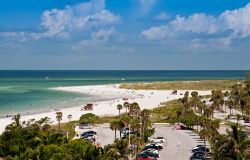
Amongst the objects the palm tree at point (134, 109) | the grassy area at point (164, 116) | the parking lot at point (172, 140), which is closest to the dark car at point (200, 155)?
the parking lot at point (172, 140)

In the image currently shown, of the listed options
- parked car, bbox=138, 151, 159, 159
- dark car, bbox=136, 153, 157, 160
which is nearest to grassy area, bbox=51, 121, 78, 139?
parked car, bbox=138, 151, 159, 159

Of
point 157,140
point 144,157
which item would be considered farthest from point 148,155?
point 157,140

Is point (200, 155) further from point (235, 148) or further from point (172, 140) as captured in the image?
point (235, 148)

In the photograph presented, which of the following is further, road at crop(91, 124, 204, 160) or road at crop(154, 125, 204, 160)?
road at crop(91, 124, 204, 160)

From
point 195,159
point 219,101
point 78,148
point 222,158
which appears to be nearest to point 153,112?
point 219,101

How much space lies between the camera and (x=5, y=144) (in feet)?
226

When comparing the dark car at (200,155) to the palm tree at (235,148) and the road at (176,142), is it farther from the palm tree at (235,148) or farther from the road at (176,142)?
the palm tree at (235,148)

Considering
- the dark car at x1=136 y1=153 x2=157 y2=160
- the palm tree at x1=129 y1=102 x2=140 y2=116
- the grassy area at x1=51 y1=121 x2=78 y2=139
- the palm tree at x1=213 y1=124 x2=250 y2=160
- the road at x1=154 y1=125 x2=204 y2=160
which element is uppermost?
the palm tree at x1=213 y1=124 x2=250 y2=160

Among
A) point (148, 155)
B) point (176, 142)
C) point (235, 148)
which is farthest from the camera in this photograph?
point (176, 142)

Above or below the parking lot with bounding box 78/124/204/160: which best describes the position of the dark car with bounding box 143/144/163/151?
above

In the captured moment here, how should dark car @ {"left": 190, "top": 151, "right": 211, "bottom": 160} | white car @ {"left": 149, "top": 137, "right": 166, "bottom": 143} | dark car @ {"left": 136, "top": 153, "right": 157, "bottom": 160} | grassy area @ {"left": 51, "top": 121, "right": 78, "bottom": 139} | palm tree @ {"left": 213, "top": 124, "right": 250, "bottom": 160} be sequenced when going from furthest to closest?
grassy area @ {"left": 51, "top": 121, "right": 78, "bottom": 139} < white car @ {"left": 149, "top": 137, "right": 166, "bottom": 143} < dark car @ {"left": 190, "top": 151, "right": 211, "bottom": 160} < dark car @ {"left": 136, "top": 153, "right": 157, "bottom": 160} < palm tree @ {"left": 213, "top": 124, "right": 250, "bottom": 160}

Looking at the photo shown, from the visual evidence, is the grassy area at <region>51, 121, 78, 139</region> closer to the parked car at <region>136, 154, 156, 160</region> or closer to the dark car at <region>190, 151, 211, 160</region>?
the parked car at <region>136, 154, 156, 160</region>

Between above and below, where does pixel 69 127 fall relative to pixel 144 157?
above

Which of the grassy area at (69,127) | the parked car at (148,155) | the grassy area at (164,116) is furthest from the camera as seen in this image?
the grassy area at (164,116)
